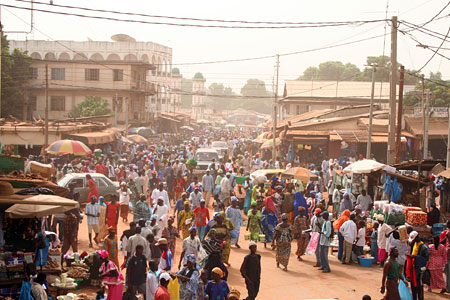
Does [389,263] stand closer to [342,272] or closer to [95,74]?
[342,272]

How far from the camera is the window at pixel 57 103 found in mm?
55781

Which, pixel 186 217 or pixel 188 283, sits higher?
pixel 186 217

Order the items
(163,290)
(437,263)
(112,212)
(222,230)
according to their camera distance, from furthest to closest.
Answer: (112,212), (222,230), (437,263), (163,290)

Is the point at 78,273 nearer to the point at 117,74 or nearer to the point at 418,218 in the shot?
the point at 418,218

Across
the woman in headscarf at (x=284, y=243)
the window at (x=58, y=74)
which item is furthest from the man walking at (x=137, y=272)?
the window at (x=58, y=74)

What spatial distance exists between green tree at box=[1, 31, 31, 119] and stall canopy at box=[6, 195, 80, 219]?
3842cm

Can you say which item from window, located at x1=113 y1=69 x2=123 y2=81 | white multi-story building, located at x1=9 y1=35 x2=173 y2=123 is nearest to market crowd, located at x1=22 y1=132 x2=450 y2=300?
white multi-story building, located at x1=9 y1=35 x2=173 y2=123

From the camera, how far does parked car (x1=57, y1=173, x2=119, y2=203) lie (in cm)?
1866

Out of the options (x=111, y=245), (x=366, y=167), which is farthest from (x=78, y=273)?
(x=366, y=167)

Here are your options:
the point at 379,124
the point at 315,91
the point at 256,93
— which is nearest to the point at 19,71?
the point at 315,91

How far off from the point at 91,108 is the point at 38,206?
4219 cm

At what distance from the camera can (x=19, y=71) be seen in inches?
2100

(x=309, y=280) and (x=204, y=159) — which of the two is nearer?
(x=309, y=280)

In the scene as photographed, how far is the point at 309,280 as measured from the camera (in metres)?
12.5
